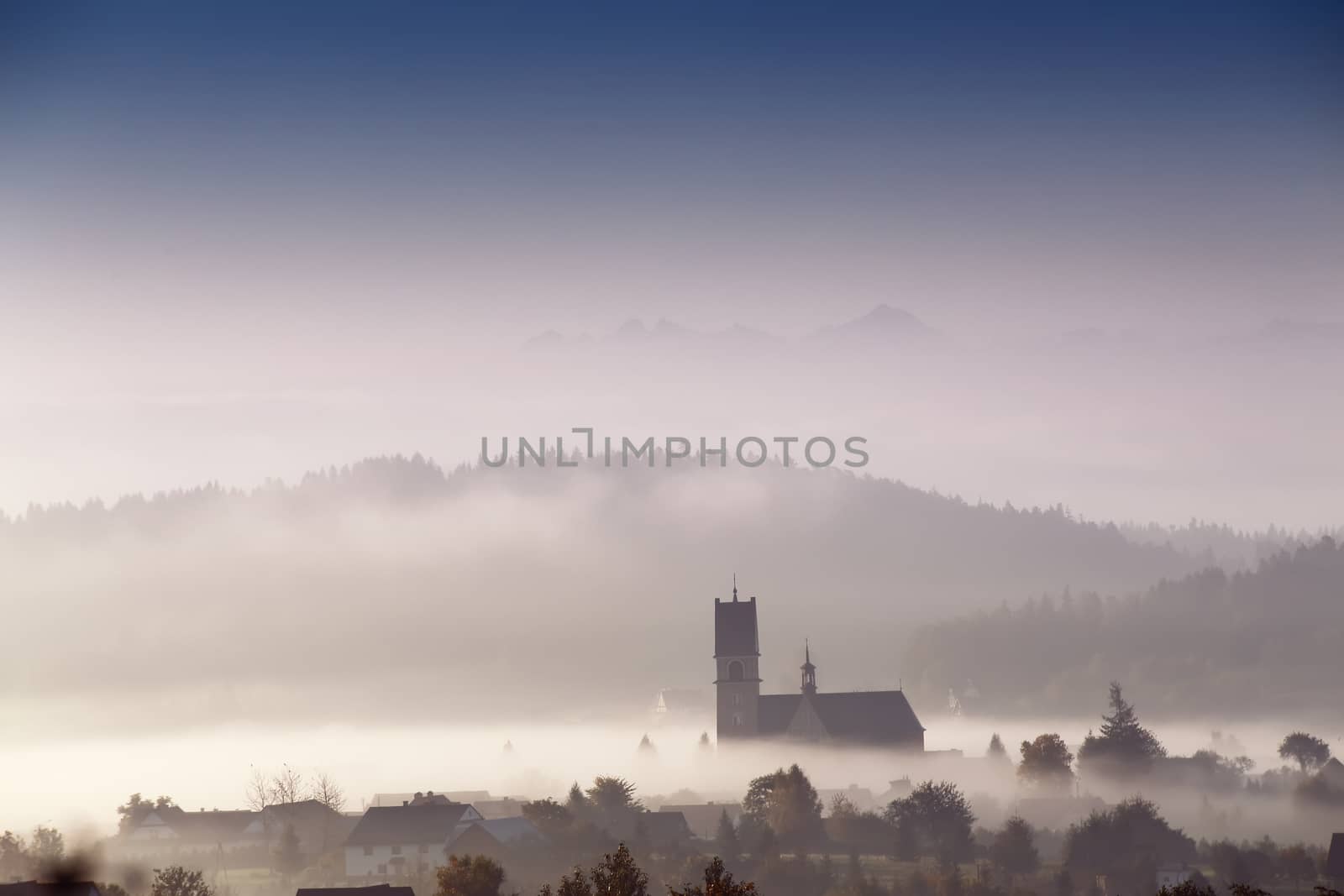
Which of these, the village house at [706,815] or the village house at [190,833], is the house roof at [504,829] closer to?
the village house at [706,815]

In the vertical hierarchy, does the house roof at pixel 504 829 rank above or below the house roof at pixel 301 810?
below

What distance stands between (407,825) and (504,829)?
10404 mm

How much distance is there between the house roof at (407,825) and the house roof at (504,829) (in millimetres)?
1230

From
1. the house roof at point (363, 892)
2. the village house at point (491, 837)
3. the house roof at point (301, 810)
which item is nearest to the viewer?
the house roof at point (363, 892)

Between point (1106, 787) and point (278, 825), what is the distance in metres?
86.4

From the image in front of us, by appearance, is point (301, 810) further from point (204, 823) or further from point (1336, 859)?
point (1336, 859)

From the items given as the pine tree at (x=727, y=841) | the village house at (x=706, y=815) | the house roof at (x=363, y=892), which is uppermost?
the village house at (x=706, y=815)

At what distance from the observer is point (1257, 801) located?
634 feet

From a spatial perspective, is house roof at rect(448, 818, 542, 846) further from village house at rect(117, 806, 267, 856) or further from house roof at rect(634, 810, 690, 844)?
village house at rect(117, 806, 267, 856)

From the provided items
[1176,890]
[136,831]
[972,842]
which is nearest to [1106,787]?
[972,842]

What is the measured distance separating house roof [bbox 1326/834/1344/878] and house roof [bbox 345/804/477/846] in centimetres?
7267

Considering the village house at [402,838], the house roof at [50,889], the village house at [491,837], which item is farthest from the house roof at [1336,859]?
the house roof at [50,889]

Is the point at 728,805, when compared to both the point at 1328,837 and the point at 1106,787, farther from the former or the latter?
the point at 1328,837

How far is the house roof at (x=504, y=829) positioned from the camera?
155125 millimetres
